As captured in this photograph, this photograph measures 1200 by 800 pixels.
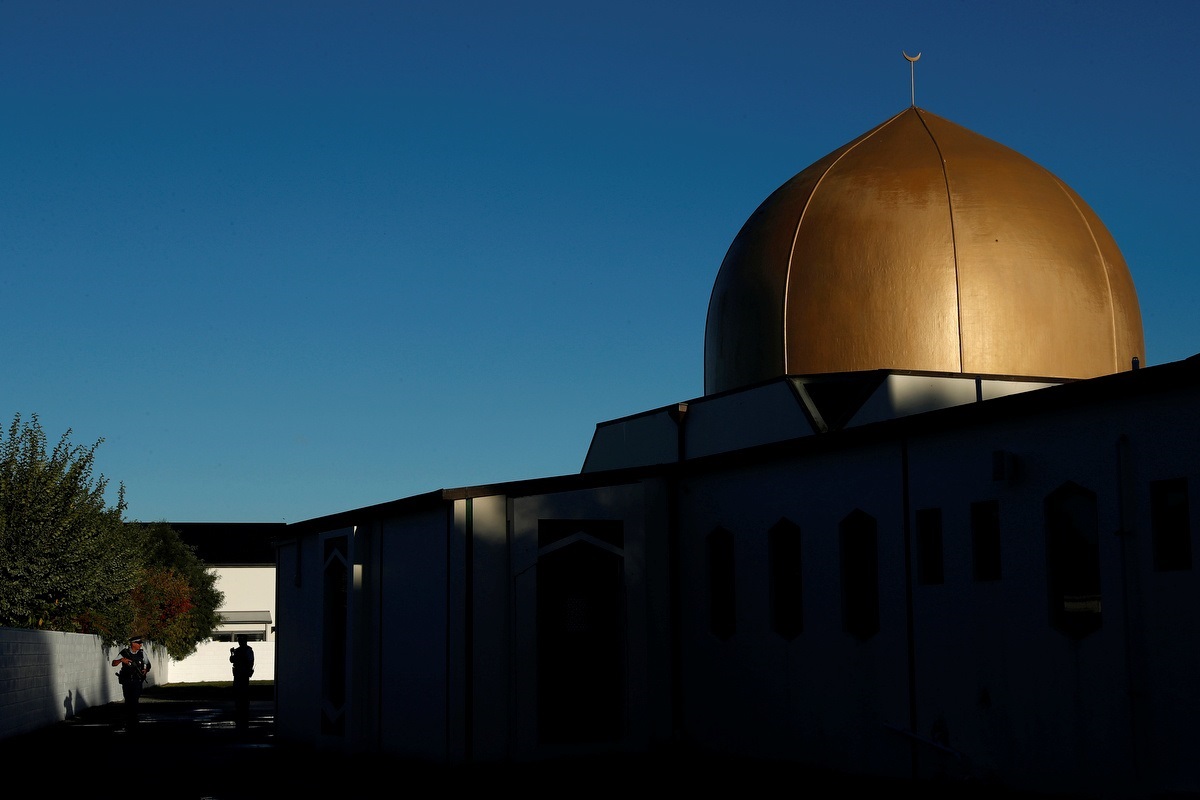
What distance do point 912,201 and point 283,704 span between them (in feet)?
41.7

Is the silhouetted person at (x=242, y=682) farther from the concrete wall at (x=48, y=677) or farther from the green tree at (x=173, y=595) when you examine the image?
the green tree at (x=173, y=595)

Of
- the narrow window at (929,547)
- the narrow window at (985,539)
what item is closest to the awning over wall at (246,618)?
the narrow window at (929,547)

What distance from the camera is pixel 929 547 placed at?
1384 cm

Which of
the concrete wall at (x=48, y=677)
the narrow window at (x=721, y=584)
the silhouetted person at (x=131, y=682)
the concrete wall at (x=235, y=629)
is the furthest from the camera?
the concrete wall at (x=235, y=629)

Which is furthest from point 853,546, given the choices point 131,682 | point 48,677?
point 48,677

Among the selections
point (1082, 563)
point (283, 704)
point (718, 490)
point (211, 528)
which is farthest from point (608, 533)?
point (211, 528)

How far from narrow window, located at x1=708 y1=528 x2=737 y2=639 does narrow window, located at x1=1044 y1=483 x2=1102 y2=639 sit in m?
5.26

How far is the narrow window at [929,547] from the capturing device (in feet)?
45.0

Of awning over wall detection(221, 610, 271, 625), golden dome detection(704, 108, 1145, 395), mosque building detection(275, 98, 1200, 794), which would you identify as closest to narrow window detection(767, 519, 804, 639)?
mosque building detection(275, 98, 1200, 794)

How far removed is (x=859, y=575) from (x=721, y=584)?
2.69 meters

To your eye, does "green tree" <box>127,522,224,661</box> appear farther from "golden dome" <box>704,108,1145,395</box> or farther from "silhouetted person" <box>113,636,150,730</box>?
"golden dome" <box>704,108,1145,395</box>

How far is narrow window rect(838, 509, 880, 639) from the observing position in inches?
575

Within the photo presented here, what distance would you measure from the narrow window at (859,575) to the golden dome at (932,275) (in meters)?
5.26

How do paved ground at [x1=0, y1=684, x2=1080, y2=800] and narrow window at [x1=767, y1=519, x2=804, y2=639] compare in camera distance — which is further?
narrow window at [x1=767, y1=519, x2=804, y2=639]
